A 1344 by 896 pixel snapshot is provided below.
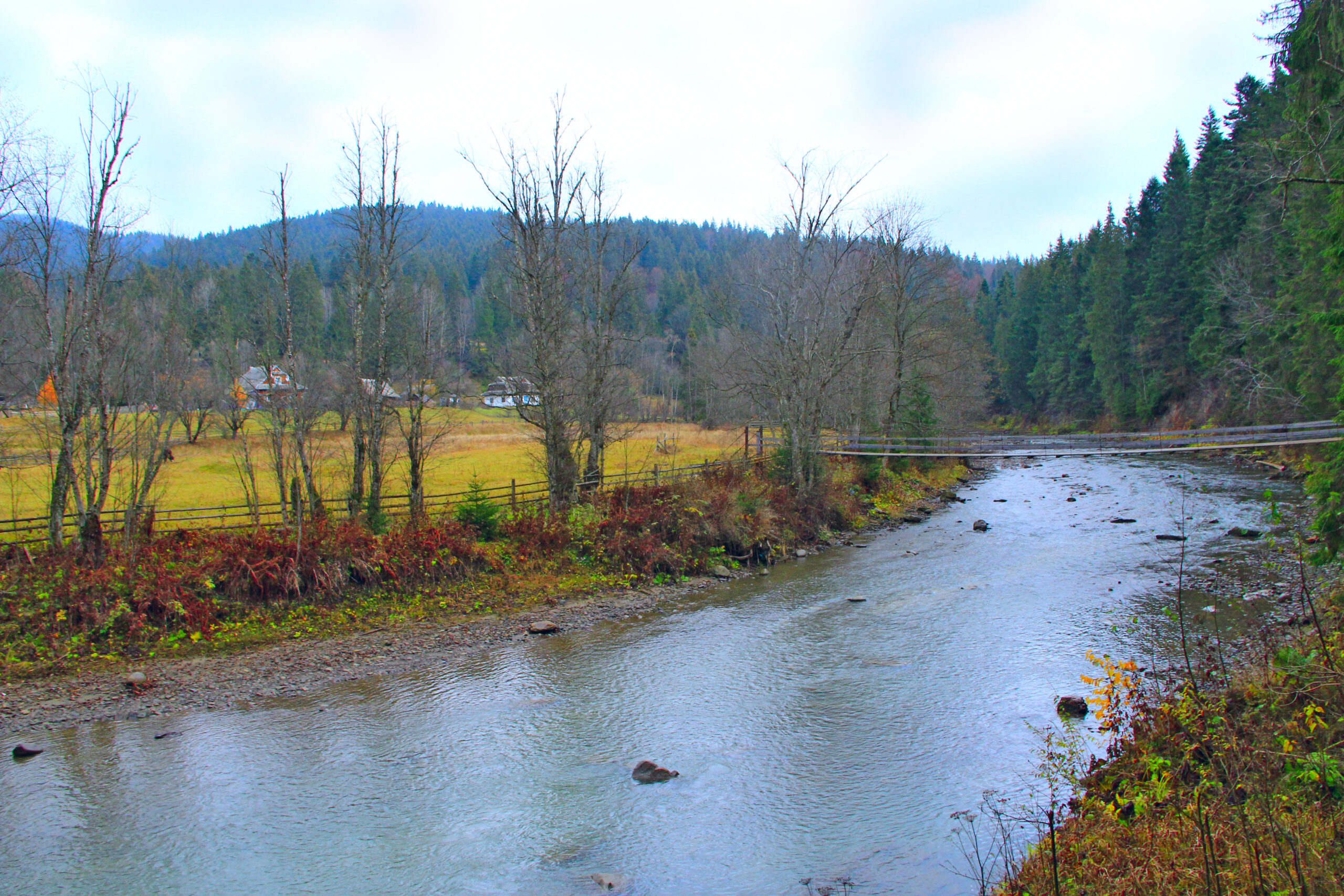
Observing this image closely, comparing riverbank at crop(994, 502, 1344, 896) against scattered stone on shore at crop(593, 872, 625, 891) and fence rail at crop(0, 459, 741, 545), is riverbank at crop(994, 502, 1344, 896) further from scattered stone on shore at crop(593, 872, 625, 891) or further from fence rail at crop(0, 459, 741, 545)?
fence rail at crop(0, 459, 741, 545)

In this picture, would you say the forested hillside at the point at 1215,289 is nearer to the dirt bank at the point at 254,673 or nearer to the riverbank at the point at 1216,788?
the riverbank at the point at 1216,788

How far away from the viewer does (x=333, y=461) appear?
2333 cm

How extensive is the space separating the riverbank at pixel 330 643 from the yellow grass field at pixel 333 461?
300 cm

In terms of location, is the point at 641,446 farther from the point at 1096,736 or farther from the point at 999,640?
the point at 1096,736

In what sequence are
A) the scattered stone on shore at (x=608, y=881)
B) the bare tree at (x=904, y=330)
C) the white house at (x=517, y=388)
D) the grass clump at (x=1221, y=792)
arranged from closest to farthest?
the grass clump at (x=1221, y=792) → the scattered stone on shore at (x=608, y=881) → the white house at (x=517, y=388) → the bare tree at (x=904, y=330)

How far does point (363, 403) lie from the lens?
1723cm

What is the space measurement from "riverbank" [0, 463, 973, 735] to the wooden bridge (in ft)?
30.1

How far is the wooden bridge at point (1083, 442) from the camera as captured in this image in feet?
63.2

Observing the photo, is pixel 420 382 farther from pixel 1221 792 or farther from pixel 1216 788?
pixel 1221 792

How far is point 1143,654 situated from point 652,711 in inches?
282

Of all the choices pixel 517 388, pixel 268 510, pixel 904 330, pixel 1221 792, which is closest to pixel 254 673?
pixel 268 510

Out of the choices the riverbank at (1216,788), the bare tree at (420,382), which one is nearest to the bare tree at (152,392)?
the bare tree at (420,382)

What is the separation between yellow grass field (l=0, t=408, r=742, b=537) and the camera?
17672mm

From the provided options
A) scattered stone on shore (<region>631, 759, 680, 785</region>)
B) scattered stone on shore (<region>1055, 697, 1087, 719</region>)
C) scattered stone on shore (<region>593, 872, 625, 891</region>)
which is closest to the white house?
scattered stone on shore (<region>631, 759, 680, 785</region>)
